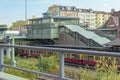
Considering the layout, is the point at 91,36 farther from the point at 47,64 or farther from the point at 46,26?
the point at 47,64

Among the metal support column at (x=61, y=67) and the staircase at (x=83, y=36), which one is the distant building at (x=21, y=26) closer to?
the staircase at (x=83, y=36)

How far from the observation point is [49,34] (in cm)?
6138

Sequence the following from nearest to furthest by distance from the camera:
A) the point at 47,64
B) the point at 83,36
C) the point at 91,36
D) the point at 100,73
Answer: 1. the point at 100,73
2. the point at 47,64
3. the point at 83,36
4. the point at 91,36

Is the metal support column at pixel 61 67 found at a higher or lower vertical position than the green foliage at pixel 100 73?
higher

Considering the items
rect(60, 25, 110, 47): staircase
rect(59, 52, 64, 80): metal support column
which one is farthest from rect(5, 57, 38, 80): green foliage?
rect(60, 25, 110, 47): staircase

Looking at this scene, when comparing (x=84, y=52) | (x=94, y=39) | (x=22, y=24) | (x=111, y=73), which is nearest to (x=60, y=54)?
(x=84, y=52)

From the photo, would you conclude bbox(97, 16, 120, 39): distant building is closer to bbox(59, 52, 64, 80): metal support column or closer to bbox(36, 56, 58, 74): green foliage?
bbox(36, 56, 58, 74): green foliage

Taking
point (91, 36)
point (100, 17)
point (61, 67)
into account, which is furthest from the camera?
point (100, 17)

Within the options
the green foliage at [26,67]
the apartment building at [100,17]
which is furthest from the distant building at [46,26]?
the green foliage at [26,67]

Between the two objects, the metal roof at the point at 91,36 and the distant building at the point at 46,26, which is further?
the distant building at the point at 46,26

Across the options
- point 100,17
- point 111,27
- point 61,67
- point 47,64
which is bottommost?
point 47,64

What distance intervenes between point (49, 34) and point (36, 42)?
565 centimetres

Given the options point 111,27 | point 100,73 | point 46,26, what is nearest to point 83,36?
point 46,26

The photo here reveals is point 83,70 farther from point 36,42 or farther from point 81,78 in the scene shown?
point 36,42
